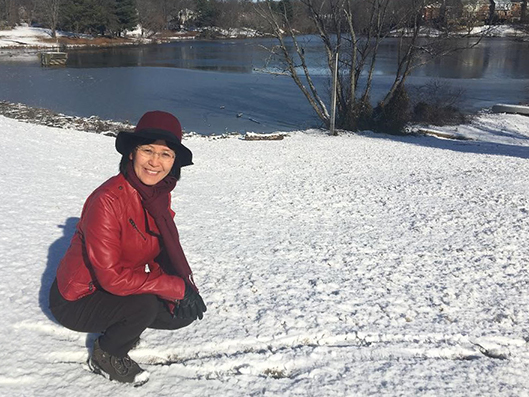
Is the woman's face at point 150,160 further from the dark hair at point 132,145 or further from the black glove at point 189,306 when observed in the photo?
the black glove at point 189,306

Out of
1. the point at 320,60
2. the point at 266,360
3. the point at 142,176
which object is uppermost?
the point at 320,60

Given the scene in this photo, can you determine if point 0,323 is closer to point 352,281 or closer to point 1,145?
point 352,281

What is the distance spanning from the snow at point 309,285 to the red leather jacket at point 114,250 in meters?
0.56

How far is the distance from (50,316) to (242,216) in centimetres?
311

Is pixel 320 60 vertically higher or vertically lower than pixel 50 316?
higher

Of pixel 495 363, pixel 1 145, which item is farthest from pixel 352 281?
pixel 1 145

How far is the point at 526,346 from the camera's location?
3.14 metres

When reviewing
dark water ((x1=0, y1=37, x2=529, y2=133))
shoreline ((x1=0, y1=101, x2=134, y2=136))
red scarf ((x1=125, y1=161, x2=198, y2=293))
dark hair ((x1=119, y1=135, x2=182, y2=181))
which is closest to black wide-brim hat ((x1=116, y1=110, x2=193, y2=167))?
dark hair ((x1=119, y1=135, x2=182, y2=181))

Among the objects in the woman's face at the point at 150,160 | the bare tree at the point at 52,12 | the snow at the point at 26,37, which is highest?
the bare tree at the point at 52,12

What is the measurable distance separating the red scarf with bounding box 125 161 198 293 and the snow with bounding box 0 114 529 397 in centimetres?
62

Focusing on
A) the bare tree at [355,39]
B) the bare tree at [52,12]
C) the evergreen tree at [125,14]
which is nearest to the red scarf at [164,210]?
the bare tree at [355,39]

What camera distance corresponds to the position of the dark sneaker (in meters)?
2.51

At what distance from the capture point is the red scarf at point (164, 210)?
8.15 ft

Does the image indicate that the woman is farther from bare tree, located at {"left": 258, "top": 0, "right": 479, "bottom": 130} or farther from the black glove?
bare tree, located at {"left": 258, "top": 0, "right": 479, "bottom": 130}
